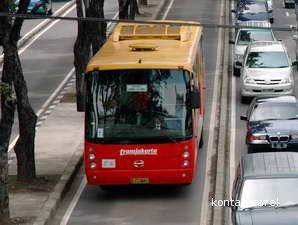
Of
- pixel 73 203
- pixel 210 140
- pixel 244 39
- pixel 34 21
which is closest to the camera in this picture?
pixel 73 203

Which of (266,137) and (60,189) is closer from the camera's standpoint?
(60,189)

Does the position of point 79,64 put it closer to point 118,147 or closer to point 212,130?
point 212,130

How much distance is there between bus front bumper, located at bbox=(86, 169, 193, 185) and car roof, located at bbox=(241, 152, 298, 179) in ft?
10.9

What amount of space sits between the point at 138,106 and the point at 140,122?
1.15 feet

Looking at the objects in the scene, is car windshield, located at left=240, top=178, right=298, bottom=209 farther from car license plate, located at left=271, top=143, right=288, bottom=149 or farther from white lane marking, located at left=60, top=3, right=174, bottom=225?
car license plate, located at left=271, top=143, right=288, bottom=149

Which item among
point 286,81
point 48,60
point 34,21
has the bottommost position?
point 34,21

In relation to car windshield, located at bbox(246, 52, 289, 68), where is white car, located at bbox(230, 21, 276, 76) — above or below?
below

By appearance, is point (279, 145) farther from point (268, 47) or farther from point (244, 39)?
point (244, 39)

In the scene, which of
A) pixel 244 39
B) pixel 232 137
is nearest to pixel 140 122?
pixel 232 137

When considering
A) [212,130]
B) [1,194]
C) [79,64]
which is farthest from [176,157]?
[79,64]

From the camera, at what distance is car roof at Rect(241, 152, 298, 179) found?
727 inches

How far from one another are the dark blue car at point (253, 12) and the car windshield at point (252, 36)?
8.13 m

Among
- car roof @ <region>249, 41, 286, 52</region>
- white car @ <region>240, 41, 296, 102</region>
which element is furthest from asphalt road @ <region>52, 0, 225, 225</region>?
car roof @ <region>249, 41, 286, 52</region>

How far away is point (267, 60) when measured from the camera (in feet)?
125
